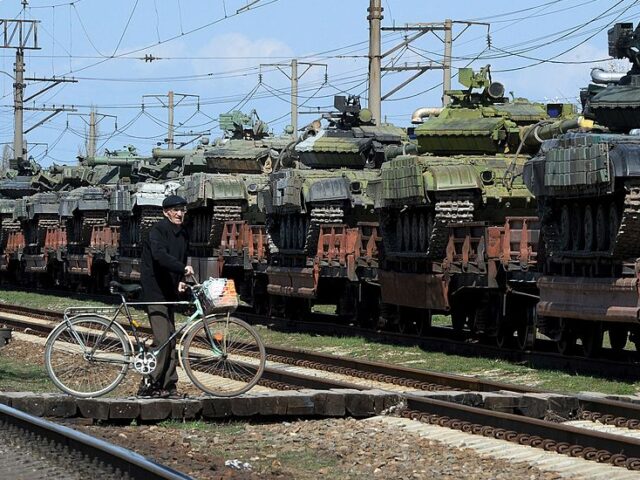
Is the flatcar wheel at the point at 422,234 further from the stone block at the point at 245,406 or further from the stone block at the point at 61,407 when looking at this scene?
the stone block at the point at 61,407

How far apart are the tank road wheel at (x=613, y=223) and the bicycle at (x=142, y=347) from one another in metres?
6.20

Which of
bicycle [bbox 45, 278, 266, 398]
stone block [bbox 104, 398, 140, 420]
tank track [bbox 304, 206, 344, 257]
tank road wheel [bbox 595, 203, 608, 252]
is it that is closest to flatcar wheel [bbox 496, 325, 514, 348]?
tank road wheel [bbox 595, 203, 608, 252]

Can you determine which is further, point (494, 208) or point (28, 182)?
point (28, 182)

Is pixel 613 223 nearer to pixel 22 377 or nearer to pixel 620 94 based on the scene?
pixel 620 94

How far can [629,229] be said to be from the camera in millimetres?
18109

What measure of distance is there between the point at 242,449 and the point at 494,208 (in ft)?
48.8

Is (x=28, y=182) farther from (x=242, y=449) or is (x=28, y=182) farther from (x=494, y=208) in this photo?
(x=242, y=449)

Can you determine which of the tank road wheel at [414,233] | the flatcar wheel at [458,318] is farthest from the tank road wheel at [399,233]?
the flatcar wheel at [458,318]

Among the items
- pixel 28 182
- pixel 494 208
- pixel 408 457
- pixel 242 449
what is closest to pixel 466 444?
pixel 408 457

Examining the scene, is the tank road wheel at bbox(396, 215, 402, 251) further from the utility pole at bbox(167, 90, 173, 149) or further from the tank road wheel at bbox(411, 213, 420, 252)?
the utility pole at bbox(167, 90, 173, 149)

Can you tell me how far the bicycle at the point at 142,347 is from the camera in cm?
1325

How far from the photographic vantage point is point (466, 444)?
11.5 metres

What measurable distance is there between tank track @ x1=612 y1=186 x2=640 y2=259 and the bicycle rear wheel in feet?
22.3

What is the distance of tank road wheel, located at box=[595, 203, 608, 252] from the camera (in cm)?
1917
